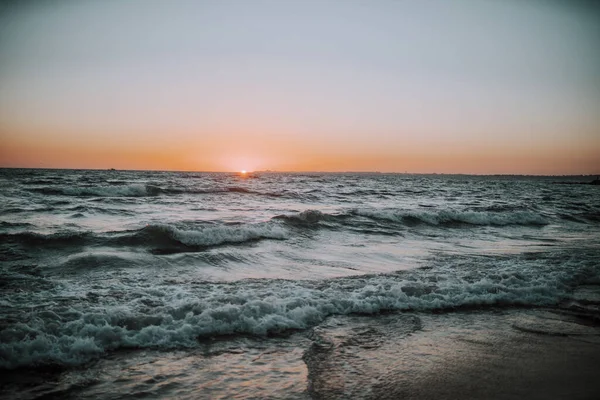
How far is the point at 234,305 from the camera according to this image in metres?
5.61

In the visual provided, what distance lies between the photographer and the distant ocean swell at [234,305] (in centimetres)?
445

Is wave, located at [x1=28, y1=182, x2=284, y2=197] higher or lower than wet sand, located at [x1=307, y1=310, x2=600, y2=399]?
higher

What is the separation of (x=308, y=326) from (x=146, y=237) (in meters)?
8.31

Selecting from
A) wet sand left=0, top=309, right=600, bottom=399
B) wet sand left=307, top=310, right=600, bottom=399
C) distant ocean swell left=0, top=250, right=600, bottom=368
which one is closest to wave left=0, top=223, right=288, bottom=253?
distant ocean swell left=0, top=250, right=600, bottom=368

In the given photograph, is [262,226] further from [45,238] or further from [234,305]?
[234,305]

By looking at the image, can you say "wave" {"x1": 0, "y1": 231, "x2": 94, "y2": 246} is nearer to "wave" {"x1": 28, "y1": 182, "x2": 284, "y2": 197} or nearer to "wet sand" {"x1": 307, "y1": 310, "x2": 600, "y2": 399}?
"wet sand" {"x1": 307, "y1": 310, "x2": 600, "y2": 399}

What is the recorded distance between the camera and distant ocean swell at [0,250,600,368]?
445 centimetres

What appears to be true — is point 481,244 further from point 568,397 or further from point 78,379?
point 78,379

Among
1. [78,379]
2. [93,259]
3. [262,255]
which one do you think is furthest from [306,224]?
[78,379]

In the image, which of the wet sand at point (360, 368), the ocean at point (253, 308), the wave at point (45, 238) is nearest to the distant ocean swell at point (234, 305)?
the ocean at point (253, 308)

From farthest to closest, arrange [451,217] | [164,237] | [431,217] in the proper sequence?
1. [451,217]
2. [431,217]
3. [164,237]

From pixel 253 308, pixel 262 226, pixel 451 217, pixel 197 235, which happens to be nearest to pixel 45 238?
pixel 197 235

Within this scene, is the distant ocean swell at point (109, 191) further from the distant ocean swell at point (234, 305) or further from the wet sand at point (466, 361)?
the wet sand at point (466, 361)

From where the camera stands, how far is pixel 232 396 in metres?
3.43
